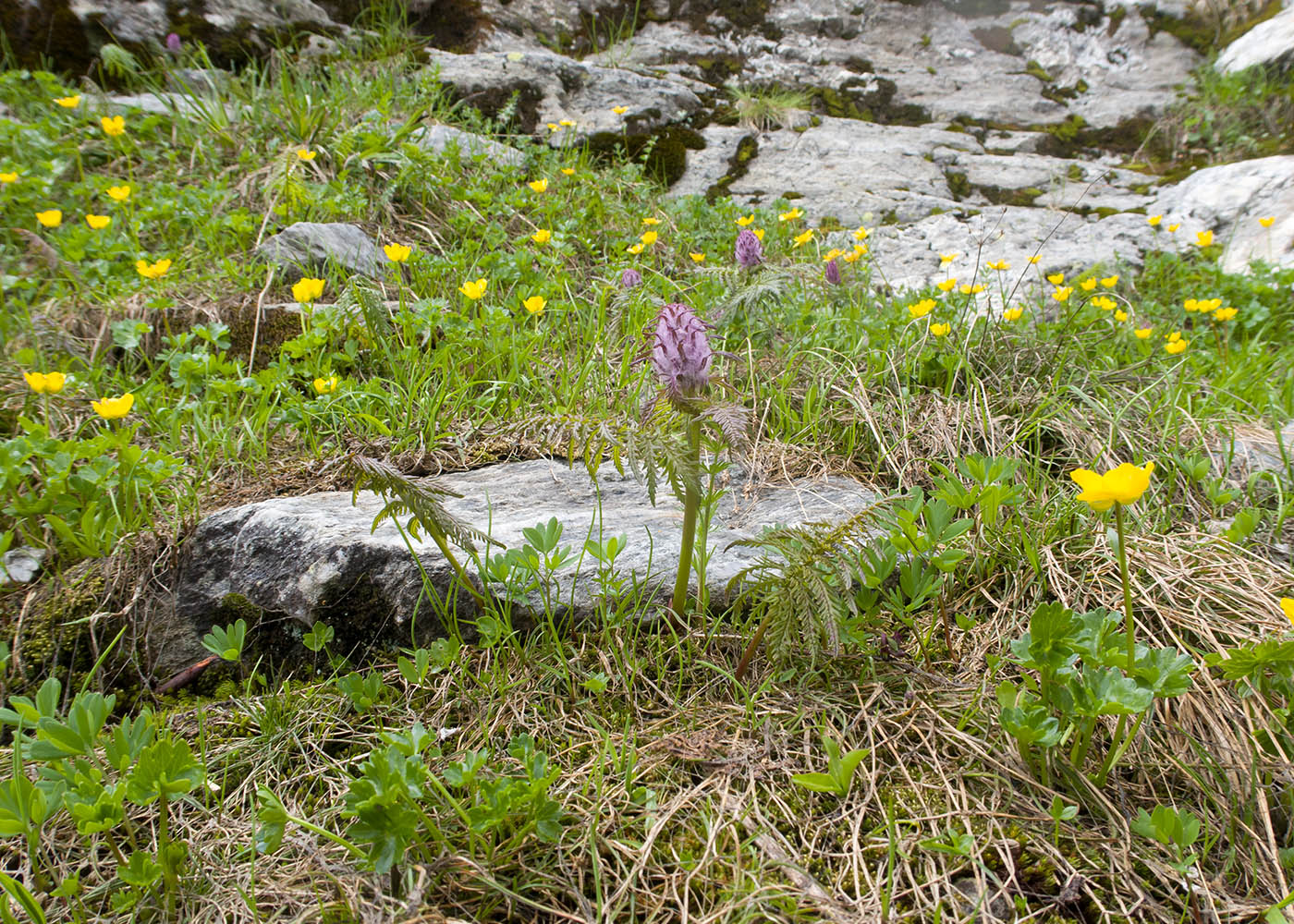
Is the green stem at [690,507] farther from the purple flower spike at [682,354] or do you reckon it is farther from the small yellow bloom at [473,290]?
the small yellow bloom at [473,290]

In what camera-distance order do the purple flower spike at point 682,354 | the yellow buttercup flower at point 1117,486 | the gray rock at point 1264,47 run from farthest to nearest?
the gray rock at point 1264,47 → the purple flower spike at point 682,354 → the yellow buttercup flower at point 1117,486

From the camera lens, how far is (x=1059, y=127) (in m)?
5.25

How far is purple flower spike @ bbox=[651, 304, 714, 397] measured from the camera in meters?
1.26

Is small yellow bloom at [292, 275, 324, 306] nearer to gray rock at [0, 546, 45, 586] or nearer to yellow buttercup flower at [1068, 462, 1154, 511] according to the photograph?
gray rock at [0, 546, 45, 586]

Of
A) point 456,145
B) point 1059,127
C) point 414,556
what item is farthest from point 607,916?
point 1059,127

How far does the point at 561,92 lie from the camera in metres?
4.92

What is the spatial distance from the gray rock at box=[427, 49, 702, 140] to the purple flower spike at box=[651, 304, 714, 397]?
381 cm

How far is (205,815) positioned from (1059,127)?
6.46 m

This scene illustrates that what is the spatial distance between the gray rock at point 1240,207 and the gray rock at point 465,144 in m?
3.97

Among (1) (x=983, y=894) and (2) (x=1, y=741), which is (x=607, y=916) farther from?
(2) (x=1, y=741)

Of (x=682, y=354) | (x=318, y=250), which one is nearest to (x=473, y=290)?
(x=318, y=250)

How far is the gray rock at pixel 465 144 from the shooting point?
12.6 feet

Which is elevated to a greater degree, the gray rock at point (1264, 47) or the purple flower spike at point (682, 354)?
the gray rock at point (1264, 47)

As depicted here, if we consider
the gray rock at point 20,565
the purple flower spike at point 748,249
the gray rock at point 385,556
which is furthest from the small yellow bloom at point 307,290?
the purple flower spike at point 748,249
